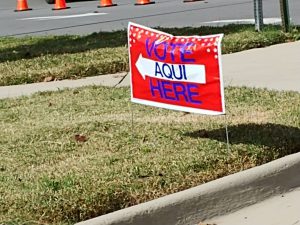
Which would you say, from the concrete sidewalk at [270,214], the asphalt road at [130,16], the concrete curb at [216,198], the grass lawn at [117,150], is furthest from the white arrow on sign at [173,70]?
the asphalt road at [130,16]

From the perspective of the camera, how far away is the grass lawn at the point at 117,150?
17.8 ft

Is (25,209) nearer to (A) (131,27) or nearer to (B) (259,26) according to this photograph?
(A) (131,27)

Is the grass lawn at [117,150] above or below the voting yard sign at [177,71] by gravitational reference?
below

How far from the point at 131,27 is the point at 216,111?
100 cm

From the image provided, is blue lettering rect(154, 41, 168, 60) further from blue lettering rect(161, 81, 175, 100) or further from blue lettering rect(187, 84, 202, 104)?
blue lettering rect(187, 84, 202, 104)

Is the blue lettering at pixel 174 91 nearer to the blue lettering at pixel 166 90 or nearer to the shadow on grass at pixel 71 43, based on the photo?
the blue lettering at pixel 166 90

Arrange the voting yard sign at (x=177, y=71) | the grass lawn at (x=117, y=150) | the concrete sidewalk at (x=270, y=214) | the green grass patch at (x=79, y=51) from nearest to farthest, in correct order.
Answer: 1. the grass lawn at (x=117, y=150)
2. the concrete sidewalk at (x=270, y=214)
3. the voting yard sign at (x=177, y=71)
4. the green grass patch at (x=79, y=51)

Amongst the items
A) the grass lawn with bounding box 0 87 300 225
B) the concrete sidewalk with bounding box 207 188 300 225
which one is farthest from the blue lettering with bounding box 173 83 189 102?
the concrete sidewalk with bounding box 207 188 300 225

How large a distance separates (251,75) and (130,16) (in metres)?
9.97

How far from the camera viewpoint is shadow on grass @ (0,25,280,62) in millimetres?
12218

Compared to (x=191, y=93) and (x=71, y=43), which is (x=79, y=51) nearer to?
(x=71, y=43)

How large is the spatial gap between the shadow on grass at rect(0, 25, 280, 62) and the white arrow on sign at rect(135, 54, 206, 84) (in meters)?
5.38

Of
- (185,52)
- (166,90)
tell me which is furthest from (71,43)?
(185,52)

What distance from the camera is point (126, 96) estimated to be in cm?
894
